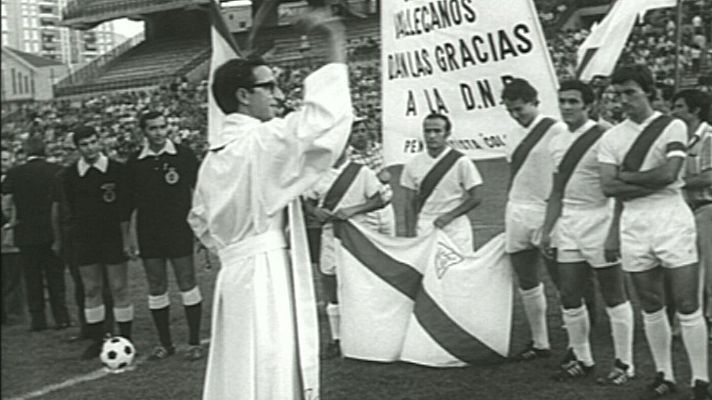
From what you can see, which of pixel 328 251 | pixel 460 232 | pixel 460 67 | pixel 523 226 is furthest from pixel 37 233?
pixel 523 226

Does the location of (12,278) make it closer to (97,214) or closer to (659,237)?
(97,214)

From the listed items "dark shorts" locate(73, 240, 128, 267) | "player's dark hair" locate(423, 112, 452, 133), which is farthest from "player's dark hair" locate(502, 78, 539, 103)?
"dark shorts" locate(73, 240, 128, 267)

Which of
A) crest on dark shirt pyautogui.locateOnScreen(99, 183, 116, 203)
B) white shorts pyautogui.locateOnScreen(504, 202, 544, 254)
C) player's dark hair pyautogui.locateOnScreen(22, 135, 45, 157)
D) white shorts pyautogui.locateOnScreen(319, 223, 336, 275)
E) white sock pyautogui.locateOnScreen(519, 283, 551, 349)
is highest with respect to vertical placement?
player's dark hair pyautogui.locateOnScreen(22, 135, 45, 157)

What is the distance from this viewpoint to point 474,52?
21.2 feet

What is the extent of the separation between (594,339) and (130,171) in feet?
11.3

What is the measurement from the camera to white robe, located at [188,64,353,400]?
3.34m

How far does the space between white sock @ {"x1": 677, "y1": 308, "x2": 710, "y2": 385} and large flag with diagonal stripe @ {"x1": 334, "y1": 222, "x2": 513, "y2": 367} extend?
1378 mm

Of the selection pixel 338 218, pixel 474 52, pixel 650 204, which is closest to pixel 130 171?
pixel 338 218

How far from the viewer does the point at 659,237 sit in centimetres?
511

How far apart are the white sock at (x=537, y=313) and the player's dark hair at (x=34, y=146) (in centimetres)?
349

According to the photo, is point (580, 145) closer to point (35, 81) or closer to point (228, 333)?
point (228, 333)

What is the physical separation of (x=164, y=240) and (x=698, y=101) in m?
3.66

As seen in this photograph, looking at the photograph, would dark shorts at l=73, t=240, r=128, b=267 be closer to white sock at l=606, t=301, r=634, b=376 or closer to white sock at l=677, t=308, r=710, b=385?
white sock at l=606, t=301, r=634, b=376

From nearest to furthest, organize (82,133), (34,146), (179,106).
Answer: (82,133)
(34,146)
(179,106)
